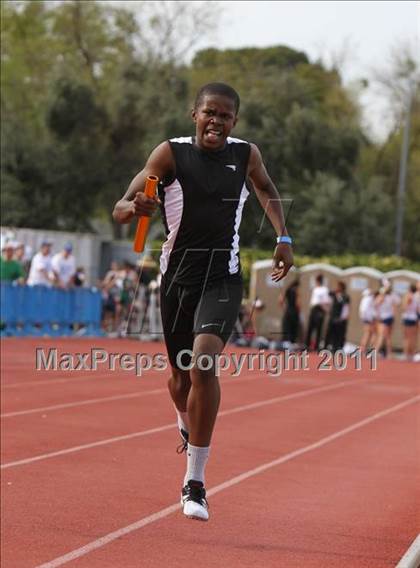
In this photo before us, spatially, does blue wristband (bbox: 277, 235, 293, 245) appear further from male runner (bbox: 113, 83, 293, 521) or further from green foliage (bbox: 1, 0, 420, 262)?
green foliage (bbox: 1, 0, 420, 262)

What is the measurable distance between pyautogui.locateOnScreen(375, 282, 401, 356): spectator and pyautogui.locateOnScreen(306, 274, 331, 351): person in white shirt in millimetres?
1091

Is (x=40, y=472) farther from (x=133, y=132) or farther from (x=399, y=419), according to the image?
(x=133, y=132)

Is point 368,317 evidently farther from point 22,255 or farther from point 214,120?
point 214,120

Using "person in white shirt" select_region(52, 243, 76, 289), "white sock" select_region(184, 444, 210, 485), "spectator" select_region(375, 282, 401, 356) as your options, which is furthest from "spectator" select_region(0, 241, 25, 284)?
"white sock" select_region(184, 444, 210, 485)

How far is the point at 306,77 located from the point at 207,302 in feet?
174

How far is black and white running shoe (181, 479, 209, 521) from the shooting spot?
6102 mm

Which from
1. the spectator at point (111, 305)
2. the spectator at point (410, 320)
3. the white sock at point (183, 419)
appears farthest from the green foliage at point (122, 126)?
the white sock at point (183, 419)

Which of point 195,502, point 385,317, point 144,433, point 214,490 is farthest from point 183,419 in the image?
point 385,317

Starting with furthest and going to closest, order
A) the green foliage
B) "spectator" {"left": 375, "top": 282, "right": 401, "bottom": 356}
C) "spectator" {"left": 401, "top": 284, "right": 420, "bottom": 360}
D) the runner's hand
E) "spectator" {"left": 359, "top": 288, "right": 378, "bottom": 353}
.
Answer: the green foliage
"spectator" {"left": 359, "top": 288, "right": 378, "bottom": 353}
"spectator" {"left": 375, "top": 282, "right": 401, "bottom": 356}
"spectator" {"left": 401, "top": 284, "right": 420, "bottom": 360}
the runner's hand

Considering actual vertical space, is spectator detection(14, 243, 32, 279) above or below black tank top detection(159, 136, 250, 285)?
below

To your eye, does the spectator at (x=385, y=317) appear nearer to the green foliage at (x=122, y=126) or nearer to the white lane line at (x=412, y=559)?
the green foliage at (x=122, y=126)

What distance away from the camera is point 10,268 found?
22594 millimetres

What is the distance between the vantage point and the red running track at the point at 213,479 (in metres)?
7.54

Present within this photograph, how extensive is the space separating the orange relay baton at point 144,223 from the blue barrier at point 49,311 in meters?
16.9
